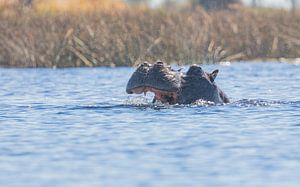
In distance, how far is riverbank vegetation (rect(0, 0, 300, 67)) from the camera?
101 feet

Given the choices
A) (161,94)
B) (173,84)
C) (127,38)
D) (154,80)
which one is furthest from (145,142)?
(127,38)

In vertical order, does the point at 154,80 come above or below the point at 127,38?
below

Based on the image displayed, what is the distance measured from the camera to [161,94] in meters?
14.9

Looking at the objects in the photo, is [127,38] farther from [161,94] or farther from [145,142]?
[145,142]

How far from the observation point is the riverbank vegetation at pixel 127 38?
30.8m

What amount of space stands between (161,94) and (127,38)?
16.6 m

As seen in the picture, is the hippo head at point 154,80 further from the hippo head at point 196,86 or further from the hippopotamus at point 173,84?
the hippo head at point 196,86

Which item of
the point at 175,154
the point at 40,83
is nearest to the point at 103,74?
the point at 40,83

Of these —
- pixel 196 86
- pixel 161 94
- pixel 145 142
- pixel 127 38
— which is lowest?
pixel 145 142

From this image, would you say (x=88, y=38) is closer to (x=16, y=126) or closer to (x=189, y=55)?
(x=189, y=55)

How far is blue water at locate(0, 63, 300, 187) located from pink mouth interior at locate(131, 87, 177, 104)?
14 cm

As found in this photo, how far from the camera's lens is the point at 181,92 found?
48.5 ft

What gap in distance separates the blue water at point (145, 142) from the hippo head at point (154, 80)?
0.40 m

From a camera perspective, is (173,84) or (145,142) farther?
(173,84)
